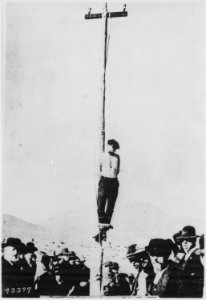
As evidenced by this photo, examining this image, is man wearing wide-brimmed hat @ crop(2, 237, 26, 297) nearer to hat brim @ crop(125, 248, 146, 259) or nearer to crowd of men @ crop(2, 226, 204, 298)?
crowd of men @ crop(2, 226, 204, 298)

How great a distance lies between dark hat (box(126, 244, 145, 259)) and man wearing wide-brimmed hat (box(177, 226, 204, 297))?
0.19m

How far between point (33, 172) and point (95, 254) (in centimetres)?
49

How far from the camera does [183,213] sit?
197 centimetres

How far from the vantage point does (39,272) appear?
6.37 ft

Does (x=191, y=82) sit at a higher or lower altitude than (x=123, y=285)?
higher

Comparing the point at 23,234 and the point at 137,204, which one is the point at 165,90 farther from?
the point at 23,234

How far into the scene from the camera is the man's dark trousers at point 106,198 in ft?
6.48

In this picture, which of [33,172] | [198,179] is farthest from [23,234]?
[198,179]

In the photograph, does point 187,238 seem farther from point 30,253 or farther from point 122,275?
point 30,253

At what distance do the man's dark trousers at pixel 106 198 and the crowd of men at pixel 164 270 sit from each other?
0.61 feet

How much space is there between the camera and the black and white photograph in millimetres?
1946

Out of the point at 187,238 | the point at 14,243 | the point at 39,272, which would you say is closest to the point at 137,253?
the point at 187,238

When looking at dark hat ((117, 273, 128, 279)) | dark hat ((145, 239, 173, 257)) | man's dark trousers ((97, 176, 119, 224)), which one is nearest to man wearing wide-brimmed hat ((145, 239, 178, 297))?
dark hat ((145, 239, 173, 257))

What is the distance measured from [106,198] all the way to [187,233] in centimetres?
42
